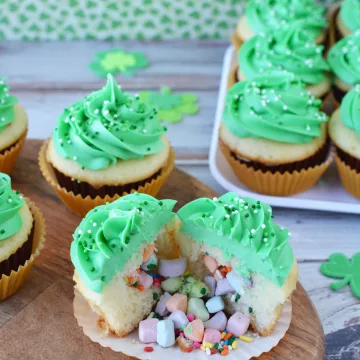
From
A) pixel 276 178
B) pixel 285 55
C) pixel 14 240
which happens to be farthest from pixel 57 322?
pixel 285 55

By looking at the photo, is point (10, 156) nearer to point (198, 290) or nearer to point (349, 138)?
point (198, 290)

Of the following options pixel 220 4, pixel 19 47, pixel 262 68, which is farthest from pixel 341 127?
pixel 19 47

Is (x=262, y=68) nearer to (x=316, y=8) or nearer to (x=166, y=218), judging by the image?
(x=316, y=8)

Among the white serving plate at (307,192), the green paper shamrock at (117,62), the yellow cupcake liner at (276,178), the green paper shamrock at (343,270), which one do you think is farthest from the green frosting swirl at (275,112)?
the green paper shamrock at (117,62)

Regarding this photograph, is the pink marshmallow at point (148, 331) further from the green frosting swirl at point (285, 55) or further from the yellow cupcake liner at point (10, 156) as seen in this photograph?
the green frosting swirl at point (285, 55)

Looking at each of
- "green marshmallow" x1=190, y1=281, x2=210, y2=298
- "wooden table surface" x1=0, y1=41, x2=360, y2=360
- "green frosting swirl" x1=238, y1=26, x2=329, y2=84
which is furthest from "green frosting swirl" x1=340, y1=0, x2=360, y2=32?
"green marshmallow" x1=190, y1=281, x2=210, y2=298
